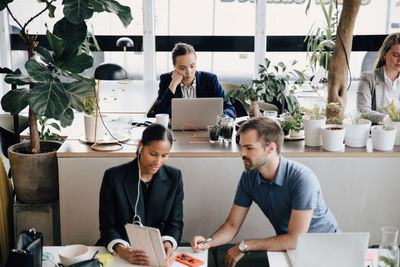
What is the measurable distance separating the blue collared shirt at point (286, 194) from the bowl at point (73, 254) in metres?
0.89

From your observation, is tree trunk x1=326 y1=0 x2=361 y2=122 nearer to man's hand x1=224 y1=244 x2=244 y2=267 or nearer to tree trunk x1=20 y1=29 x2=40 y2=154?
man's hand x1=224 y1=244 x2=244 y2=267

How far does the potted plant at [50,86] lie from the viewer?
9.58 ft

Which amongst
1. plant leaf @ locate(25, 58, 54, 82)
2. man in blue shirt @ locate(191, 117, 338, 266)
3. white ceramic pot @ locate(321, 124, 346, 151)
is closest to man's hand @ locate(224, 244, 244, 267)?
man in blue shirt @ locate(191, 117, 338, 266)

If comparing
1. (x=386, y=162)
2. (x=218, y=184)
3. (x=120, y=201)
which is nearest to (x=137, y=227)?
(x=120, y=201)

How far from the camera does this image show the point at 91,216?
326 centimetres

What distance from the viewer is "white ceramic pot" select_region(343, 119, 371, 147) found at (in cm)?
315

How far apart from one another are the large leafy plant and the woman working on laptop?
2.96 ft

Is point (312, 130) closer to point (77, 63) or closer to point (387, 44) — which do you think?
point (387, 44)

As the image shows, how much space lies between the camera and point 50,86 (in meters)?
2.93

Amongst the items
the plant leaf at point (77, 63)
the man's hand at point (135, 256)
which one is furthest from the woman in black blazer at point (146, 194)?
the plant leaf at point (77, 63)

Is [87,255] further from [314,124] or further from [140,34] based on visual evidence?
[140,34]

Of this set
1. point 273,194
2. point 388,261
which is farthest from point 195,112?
point 388,261

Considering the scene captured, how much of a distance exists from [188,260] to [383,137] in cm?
163

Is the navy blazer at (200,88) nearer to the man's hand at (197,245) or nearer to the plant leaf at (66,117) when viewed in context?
the plant leaf at (66,117)
